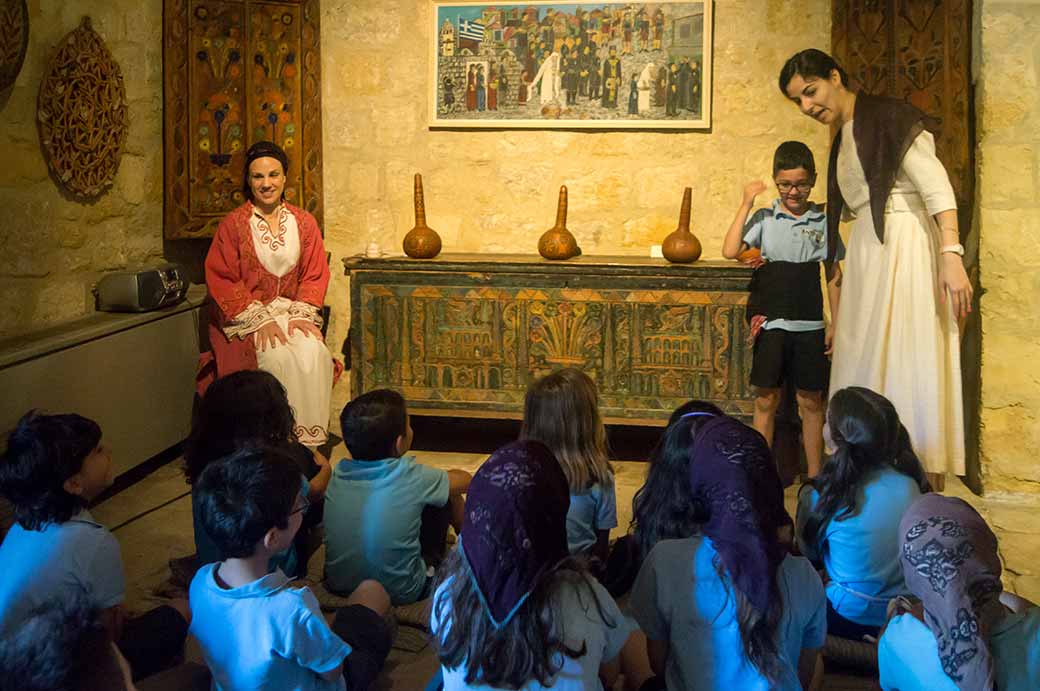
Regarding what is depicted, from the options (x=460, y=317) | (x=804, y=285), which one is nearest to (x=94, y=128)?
(x=460, y=317)

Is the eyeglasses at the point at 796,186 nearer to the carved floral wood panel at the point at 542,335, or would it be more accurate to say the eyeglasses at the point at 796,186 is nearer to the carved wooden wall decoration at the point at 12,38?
the carved floral wood panel at the point at 542,335

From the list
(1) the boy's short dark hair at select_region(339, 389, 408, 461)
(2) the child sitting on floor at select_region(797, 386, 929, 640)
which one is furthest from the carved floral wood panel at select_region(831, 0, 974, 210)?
(1) the boy's short dark hair at select_region(339, 389, 408, 461)

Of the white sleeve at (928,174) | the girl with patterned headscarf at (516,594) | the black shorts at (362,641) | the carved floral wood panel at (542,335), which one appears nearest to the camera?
the girl with patterned headscarf at (516,594)

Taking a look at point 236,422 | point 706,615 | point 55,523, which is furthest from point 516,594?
point 236,422

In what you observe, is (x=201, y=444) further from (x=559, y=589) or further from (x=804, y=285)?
(x=804, y=285)

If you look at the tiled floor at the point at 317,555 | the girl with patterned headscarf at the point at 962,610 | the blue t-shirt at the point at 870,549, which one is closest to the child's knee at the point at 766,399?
the tiled floor at the point at 317,555

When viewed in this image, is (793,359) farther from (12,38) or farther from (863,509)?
(12,38)

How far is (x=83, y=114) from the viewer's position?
6.01 m

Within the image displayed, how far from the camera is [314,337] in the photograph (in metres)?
6.29

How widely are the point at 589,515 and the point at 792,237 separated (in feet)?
7.79

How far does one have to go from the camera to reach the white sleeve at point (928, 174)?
17.2 feet

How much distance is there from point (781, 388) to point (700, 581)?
12.2 feet

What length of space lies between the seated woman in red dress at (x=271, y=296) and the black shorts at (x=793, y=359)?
2.19 meters

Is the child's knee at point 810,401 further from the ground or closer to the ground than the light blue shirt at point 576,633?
further from the ground
